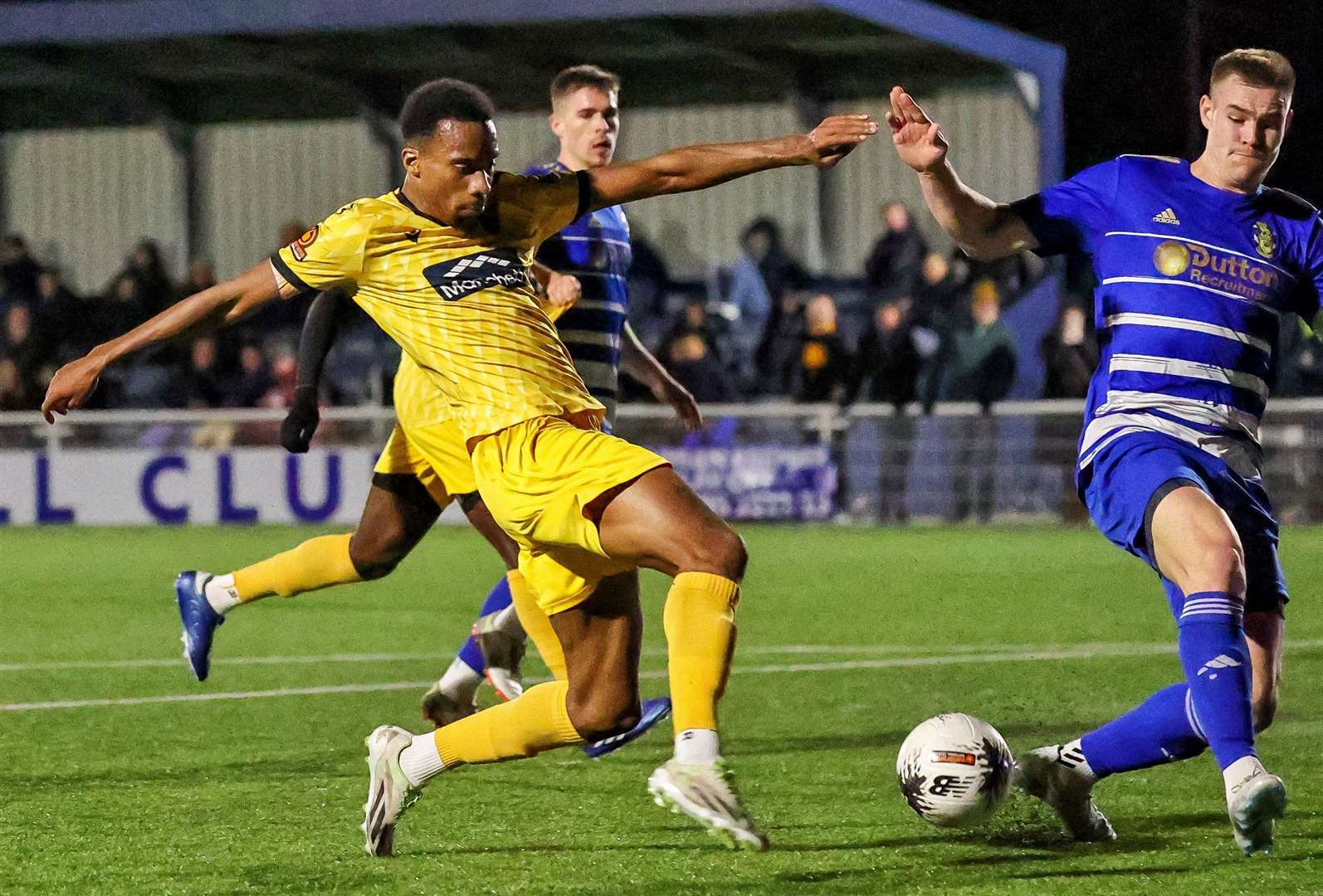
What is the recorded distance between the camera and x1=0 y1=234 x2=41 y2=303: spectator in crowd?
21.8 metres

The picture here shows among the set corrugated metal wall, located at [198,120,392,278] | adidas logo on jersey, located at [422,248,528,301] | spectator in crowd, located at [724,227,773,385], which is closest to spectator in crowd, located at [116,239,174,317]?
corrugated metal wall, located at [198,120,392,278]

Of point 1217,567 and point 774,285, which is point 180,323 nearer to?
point 1217,567

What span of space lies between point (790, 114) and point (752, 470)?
29.5 ft

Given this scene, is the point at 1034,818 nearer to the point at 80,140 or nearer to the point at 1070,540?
the point at 1070,540

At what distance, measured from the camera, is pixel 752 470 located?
56.4ft

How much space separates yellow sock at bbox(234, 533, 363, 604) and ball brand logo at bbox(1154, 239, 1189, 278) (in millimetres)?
2894

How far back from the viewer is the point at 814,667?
366 inches

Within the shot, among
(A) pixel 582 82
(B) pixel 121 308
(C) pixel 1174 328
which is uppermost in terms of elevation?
(A) pixel 582 82

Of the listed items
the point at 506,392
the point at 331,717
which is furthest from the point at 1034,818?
the point at 331,717

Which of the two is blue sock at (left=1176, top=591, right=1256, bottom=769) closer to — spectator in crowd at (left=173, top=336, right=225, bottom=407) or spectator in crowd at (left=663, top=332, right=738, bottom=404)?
spectator in crowd at (left=663, top=332, right=738, bottom=404)

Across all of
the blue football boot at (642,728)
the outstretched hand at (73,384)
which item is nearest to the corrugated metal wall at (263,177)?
the blue football boot at (642,728)

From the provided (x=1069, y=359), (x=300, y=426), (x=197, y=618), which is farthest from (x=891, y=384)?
(x=300, y=426)

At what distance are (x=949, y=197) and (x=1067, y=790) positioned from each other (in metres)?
1.52

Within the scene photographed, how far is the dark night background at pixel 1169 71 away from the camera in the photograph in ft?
69.8
